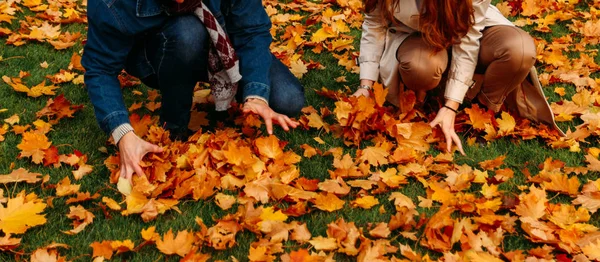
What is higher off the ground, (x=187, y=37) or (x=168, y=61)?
(x=187, y=37)

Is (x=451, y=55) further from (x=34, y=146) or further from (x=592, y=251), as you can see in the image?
(x=34, y=146)

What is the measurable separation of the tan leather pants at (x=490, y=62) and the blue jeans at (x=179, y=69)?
56cm

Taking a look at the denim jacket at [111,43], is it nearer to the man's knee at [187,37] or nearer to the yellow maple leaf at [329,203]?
the man's knee at [187,37]

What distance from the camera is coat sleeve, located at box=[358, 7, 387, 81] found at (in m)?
3.10

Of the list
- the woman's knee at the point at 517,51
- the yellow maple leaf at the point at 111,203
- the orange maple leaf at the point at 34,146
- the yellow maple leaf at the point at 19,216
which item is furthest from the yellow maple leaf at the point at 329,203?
the orange maple leaf at the point at 34,146

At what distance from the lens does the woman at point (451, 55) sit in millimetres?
2803

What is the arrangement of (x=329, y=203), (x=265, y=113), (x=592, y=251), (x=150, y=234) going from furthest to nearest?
(x=265, y=113) < (x=329, y=203) < (x=150, y=234) < (x=592, y=251)

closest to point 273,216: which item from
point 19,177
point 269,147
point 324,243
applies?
point 324,243

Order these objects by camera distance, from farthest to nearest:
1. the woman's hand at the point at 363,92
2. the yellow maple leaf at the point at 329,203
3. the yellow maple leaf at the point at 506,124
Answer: the woman's hand at the point at 363,92 < the yellow maple leaf at the point at 506,124 < the yellow maple leaf at the point at 329,203

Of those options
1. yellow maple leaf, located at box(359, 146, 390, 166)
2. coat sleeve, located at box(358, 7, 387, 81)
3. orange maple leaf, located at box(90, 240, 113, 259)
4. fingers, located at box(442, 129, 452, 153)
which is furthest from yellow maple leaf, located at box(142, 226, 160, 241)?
coat sleeve, located at box(358, 7, 387, 81)

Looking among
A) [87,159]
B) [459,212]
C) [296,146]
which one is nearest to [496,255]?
[459,212]

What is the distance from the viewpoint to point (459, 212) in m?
2.33

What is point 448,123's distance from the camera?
2.80 metres

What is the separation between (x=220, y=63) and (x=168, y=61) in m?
0.23
